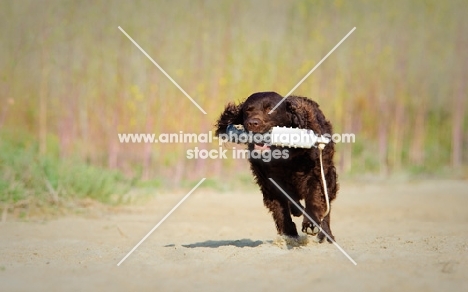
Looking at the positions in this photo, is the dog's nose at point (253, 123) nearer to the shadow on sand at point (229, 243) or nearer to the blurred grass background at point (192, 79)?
the shadow on sand at point (229, 243)

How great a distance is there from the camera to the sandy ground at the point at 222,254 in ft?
16.5

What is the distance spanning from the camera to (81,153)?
14453 mm

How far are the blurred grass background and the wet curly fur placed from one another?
429 cm

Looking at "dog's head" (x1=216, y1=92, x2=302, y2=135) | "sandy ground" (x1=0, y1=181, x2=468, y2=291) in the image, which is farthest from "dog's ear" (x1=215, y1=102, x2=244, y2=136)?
"sandy ground" (x1=0, y1=181, x2=468, y2=291)

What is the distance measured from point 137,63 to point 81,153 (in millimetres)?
2246

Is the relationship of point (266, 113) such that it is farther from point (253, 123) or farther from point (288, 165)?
point (288, 165)

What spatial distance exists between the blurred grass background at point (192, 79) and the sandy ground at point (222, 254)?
5.33 ft

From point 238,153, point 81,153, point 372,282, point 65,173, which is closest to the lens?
point 372,282

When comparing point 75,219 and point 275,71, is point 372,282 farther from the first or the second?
point 275,71

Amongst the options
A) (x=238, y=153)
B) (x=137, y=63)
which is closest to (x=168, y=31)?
(x=137, y=63)

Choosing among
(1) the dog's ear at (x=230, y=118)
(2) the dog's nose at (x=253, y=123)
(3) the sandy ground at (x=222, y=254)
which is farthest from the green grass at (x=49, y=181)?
(2) the dog's nose at (x=253, y=123)

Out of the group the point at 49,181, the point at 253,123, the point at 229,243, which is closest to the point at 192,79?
the point at 49,181

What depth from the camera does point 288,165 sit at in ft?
22.9

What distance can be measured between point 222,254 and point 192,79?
31.7 ft
